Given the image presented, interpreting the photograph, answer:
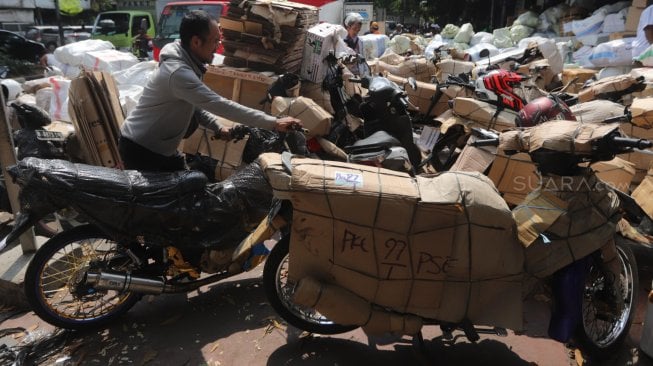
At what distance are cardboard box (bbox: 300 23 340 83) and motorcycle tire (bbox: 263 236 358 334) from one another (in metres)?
2.91

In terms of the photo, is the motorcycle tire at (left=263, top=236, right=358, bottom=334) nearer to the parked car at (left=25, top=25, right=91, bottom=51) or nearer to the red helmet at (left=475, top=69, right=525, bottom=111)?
the red helmet at (left=475, top=69, right=525, bottom=111)

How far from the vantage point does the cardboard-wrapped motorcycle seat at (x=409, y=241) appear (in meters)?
2.12

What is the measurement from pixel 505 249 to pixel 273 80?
3223 millimetres

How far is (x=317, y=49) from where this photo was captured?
5055mm

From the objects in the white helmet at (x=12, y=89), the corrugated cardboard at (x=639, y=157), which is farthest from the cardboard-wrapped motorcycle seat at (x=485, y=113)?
the white helmet at (x=12, y=89)

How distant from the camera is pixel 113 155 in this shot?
14.9 feet

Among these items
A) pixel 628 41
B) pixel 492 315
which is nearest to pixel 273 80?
pixel 492 315

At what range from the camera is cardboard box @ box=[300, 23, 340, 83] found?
5023mm

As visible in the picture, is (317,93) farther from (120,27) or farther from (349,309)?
(120,27)

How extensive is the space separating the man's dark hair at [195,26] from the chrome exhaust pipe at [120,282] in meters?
1.40

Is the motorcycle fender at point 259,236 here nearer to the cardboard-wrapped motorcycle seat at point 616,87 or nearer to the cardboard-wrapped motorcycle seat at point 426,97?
the cardboard-wrapped motorcycle seat at point 426,97

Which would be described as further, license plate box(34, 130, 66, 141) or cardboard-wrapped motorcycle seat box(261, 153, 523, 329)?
license plate box(34, 130, 66, 141)

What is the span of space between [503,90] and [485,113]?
1.02 feet

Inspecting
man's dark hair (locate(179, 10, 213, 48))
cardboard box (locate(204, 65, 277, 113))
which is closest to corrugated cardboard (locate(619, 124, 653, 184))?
cardboard box (locate(204, 65, 277, 113))
